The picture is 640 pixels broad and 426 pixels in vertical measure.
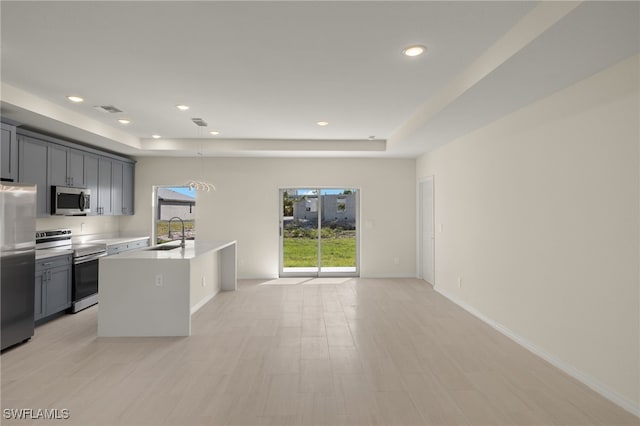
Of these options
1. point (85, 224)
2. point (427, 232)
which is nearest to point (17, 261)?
point (85, 224)

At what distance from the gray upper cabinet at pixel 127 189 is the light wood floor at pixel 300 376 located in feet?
8.48

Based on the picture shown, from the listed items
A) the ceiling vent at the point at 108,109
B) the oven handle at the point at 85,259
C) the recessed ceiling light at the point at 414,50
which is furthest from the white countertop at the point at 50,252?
the recessed ceiling light at the point at 414,50

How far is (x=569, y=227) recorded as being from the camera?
2945mm

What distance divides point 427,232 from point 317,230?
6.97ft

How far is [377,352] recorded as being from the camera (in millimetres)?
3324

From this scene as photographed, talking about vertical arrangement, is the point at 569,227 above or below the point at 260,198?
below

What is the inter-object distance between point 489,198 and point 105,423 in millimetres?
4221

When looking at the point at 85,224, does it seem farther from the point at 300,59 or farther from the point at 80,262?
the point at 300,59

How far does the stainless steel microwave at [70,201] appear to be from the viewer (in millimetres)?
4660

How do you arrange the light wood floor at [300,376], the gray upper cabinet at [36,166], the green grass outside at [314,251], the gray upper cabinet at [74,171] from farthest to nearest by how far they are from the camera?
1. the green grass outside at [314,251]
2. the gray upper cabinet at [74,171]
3. the gray upper cabinet at [36,166]
4. the light wood floor at [300,376]

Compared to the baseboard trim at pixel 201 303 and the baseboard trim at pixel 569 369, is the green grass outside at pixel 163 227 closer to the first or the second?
the baseboard trim at pixel 201 303

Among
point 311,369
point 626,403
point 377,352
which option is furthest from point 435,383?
point 626,403

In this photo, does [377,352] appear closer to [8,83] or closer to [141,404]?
[141,404]

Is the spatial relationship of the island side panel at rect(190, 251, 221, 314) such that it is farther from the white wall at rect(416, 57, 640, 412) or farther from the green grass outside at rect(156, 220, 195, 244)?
the white wall at rect(416, 57, 640, 412)
